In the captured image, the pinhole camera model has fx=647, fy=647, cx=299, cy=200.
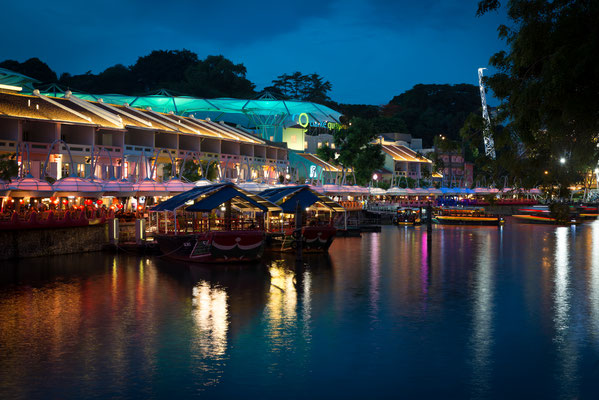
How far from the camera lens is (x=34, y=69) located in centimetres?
11681

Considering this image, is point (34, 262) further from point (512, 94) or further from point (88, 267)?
point (512, 94)

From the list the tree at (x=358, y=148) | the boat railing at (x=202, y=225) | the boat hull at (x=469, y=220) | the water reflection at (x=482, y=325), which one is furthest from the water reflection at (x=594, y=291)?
the tree at (x=358, y=148)

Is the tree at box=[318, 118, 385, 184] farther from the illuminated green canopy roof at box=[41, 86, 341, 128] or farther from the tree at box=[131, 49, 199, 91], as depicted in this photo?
the tree at box=[131, 49, 199, 91]

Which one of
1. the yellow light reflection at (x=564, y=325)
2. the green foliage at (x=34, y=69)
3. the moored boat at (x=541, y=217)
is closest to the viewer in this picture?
the yellow light reflection at (x=564, y=325)

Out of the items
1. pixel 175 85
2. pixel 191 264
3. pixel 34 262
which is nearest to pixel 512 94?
pixel 191 264

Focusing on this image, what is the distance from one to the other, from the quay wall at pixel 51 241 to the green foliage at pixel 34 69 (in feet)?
265

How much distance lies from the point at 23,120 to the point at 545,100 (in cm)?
4812

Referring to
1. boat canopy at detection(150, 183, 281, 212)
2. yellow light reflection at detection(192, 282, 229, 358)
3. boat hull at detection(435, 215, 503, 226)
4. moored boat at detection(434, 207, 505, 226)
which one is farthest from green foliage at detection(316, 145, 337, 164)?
yellow light reflection at detection(192, 282, 229, 358)

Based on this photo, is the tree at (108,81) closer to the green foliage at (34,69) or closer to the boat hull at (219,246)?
the green foliage at (34,69)

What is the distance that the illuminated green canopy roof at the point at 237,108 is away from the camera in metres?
99.4

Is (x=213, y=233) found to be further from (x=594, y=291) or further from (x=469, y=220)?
(x=469, y=220)

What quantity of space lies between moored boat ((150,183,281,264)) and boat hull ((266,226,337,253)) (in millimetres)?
2950

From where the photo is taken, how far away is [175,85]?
13375 centimetres

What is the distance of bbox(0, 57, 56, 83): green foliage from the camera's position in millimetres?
114750
